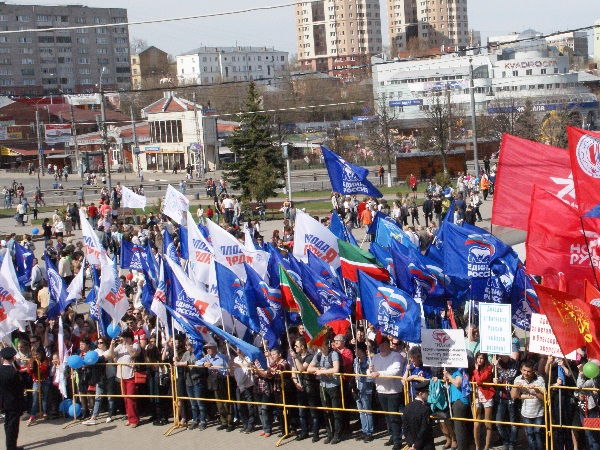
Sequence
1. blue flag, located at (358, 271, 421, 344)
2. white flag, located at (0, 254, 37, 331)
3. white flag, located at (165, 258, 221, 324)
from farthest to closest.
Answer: white flag, located at (0, 254, 37, 331), white flag, located at (165, 258, 221, 324), blue flag, located at (358, 271, 421, 344)

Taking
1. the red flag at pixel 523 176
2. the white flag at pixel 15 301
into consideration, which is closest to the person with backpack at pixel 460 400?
the red flag at pixel 523 176

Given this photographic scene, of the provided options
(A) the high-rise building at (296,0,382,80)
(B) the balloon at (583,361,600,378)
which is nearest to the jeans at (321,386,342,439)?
(B) the balloon at (583,361,600,378)

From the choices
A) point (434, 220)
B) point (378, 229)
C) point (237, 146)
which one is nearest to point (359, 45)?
point (237, 146)

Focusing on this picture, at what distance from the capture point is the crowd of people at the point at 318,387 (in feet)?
34.8

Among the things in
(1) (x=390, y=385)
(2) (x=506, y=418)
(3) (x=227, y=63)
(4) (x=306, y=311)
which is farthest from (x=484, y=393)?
(3) (x=227, y=63)

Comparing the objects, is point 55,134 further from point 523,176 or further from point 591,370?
point 591,370

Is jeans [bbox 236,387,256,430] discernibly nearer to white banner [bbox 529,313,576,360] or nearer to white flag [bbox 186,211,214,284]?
white flag [bbox 186,211,214,284]

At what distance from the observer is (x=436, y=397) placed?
434 inches

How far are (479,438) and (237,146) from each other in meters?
40.5

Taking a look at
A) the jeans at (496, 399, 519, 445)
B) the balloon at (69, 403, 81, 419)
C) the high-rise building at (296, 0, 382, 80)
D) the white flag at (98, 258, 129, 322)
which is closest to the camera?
the jeans at (496, 399, 519, 445)

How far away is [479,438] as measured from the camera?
36.5 ft

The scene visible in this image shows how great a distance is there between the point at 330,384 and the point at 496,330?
2326mm

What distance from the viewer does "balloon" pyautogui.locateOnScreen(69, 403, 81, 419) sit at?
548 inches

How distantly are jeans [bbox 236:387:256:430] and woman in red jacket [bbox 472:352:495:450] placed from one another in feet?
10.2
